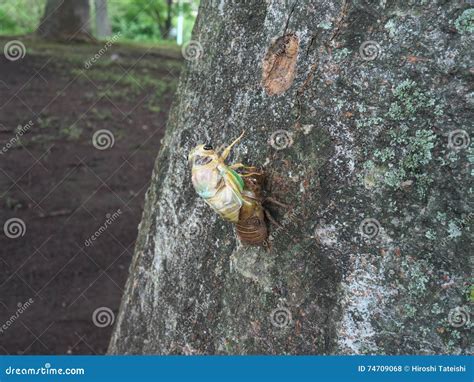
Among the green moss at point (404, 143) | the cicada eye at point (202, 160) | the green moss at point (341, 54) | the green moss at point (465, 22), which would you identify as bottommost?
the cicada eye at point (202, 160)

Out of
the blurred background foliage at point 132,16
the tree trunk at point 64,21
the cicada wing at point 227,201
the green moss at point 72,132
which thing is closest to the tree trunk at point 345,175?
the cicada wing at point 227,201

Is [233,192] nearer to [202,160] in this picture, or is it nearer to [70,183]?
[202,160]

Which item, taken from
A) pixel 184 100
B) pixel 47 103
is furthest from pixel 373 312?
pixel 47 103

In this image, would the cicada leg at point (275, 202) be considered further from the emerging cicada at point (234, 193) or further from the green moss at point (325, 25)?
the green moss at point (325, 25)

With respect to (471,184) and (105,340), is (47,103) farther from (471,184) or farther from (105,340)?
(471,184)

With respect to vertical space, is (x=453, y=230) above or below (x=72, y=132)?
above

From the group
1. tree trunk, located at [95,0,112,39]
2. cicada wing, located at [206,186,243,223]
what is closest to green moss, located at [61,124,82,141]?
tree trunk, located at [95,0,112,39]

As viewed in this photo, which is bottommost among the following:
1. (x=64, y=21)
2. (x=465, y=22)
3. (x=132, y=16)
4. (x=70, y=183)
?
(x=132, y=16)

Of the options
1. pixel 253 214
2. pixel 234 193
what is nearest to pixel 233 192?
pixel 234 193

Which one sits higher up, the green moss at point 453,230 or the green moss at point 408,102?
the green moss at point 408,102
